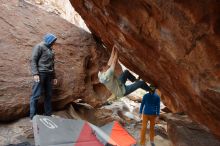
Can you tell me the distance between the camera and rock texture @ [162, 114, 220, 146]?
8120mm

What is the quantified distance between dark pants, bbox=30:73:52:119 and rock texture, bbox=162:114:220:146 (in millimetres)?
3640

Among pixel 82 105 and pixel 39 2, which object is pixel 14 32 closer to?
pixel 82 105

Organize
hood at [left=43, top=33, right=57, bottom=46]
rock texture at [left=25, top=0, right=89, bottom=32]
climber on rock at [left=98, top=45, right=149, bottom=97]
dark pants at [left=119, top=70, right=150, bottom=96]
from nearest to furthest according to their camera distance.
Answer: climber on rock at [left=98, top=45, right=149, bottom=97]
dark pants at [left=119, top=70, right=150, bottom=96]
hood at [left=43, top=33, right=57, bottom=46]
rock texture at [left=25, top=0, right=89, bottom=32]

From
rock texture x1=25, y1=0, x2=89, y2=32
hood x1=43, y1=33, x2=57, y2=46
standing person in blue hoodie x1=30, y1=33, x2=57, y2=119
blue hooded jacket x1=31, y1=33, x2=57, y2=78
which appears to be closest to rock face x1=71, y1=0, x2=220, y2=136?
hood x1=43, y1=33, x2=57, y2=46

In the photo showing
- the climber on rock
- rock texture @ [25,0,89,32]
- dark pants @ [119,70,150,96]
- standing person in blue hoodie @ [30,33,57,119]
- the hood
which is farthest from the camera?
rock texture @ [25,0,89,32]

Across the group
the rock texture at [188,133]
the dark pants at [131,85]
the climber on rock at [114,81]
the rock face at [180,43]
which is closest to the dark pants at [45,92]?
the climber on rock at [114,81]

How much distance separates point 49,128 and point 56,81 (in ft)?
7.23

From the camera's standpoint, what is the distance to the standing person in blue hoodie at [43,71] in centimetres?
858

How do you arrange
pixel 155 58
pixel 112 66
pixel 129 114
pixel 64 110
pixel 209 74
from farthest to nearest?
pixel 129 114
pixel 64 110
pixel 112 66
pixel 155 58
pixel 209 74

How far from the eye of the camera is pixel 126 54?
8.40 meters

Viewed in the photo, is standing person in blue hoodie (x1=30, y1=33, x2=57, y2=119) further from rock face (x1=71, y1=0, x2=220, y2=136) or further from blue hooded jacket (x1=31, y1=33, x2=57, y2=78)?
rock face (x1=71, y1=0, x2=220, y2=136)

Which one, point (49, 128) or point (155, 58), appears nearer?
point (155, 58)

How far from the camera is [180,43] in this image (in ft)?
17.6

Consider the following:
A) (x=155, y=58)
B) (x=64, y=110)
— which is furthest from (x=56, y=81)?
(x=155, y=58)
